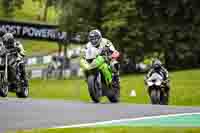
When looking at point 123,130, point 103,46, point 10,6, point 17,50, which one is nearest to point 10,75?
point 17,50

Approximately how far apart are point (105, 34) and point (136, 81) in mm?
10261

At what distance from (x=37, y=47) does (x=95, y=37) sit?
170 ft

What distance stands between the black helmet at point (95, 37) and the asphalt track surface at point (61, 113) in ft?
9.01

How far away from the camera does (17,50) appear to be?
20453 mm

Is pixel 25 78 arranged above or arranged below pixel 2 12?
below

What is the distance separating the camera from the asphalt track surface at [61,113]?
12.1 meters

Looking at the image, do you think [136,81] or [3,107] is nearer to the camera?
[3,107]

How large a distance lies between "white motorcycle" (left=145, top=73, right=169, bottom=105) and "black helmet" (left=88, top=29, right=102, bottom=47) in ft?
13.5

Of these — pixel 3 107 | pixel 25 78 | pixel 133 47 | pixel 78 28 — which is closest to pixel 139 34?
pixel 133 47

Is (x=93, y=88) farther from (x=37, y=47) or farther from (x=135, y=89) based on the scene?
(x=37, y=47)

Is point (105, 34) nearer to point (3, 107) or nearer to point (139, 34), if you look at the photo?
point (139, 34)

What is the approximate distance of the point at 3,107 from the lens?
14336 mm

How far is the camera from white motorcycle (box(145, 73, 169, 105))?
2156 centimetres

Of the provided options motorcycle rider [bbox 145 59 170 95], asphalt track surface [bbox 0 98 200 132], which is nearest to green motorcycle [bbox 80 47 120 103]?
asphalt track surface [bbox 0 98 200 132]
